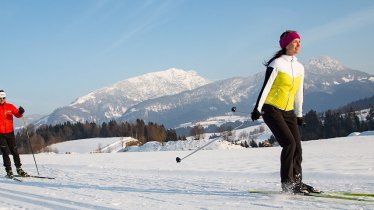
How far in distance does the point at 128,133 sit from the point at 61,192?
114593 millimetres

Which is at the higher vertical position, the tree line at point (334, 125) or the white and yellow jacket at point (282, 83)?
the tree line at point (334, 125)

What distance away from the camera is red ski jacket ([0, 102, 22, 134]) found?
34.5 feet

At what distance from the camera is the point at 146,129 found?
117 metres

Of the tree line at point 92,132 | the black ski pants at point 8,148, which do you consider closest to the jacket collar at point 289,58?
the black ski pants at point 8,148

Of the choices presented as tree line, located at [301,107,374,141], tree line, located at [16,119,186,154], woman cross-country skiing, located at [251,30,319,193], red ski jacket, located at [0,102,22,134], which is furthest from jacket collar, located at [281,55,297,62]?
tree line, located at [16,119,186,154]

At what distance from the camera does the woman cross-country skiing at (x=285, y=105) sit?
5695mm

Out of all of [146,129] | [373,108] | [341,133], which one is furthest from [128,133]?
[373,108]

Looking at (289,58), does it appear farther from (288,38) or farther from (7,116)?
(7,116)

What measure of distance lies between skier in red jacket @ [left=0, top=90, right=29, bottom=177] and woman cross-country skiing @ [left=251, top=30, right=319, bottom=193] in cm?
731

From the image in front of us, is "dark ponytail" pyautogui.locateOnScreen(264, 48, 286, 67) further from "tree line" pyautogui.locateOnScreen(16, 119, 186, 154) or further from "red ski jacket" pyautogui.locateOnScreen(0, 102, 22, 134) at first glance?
"tree line" pyautogui.locateOnScreen(16, 119, 186, 154)

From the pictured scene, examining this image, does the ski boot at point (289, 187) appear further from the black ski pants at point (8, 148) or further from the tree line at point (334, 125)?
the tree line at point (334, 125)

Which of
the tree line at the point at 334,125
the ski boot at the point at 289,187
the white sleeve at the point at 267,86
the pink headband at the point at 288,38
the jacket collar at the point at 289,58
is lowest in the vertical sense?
the ski boot at the point at 289,187

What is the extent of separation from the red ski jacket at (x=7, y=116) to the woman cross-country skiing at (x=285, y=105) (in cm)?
747

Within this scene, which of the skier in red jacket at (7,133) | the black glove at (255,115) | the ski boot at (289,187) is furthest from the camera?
the skier in red jacket at (7,133)
